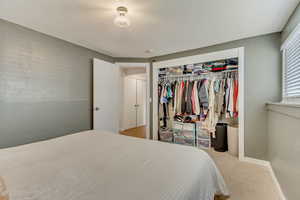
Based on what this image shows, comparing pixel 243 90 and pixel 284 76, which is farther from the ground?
pixel 284 76

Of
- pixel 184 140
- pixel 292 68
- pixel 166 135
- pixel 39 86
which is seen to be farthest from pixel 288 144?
pixel 39 86

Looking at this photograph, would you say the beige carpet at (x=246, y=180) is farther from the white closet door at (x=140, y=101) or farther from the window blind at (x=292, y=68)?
the white closet door at (x=140, y=101)

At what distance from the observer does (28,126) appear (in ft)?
6.47

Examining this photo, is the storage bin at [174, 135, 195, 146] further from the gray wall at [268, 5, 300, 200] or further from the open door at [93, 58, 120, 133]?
the open door at [93, 58, 120, 133]

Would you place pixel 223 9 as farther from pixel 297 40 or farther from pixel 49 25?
pixel 49 25

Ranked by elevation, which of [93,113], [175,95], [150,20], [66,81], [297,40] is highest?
[150,20]

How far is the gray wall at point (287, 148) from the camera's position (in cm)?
119

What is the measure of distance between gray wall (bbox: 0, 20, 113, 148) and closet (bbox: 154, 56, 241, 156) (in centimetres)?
179

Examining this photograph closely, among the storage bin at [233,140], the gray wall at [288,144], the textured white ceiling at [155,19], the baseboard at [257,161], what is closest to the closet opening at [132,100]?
the textured white ceiling at [155,19]

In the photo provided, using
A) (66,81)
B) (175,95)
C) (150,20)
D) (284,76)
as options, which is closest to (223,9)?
(150,20)

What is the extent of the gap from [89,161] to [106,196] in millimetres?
473

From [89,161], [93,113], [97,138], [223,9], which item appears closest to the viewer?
[89,161]

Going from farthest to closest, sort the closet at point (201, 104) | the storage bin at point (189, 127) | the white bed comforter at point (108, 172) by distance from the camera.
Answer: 1. the storage bin at point (189, 127)
2. the closet at point (201, 104)
3. the white bed comforter at point (108, 172)

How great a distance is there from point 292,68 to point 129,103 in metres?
4.14
